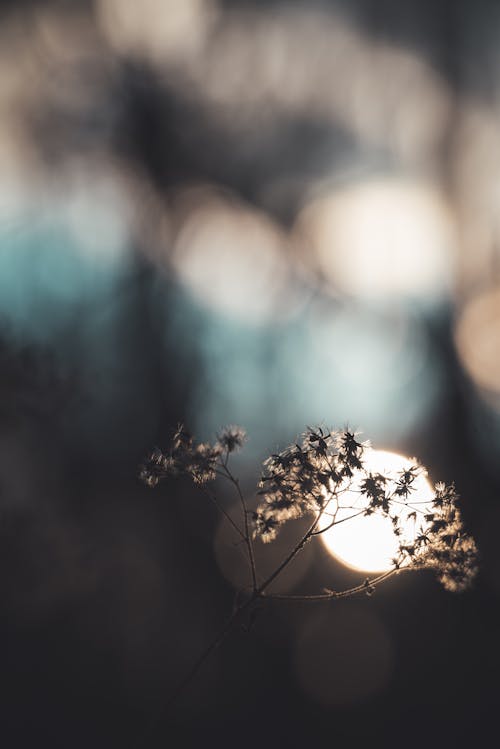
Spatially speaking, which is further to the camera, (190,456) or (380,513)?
(190,456)

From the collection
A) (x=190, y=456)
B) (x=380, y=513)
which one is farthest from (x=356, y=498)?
(x=190, y=456)

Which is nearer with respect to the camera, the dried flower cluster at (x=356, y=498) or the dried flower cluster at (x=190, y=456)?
the dried flower cluster at (x=356, y=498)

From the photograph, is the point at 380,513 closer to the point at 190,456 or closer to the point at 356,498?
the point at 356,498

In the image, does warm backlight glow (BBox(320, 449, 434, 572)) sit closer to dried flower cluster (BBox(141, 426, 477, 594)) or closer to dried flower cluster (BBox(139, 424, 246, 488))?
dried flower cluster (BBox(141, 426, 477, 594))

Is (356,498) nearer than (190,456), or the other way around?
(356,498)

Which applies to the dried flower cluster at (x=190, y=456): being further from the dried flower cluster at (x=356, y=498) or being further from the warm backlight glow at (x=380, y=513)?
the warm backlight glow at (x=380, y=513)

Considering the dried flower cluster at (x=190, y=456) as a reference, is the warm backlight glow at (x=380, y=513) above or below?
above

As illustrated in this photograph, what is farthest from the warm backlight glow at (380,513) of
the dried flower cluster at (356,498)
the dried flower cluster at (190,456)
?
the dried flower cluster at (190,456)

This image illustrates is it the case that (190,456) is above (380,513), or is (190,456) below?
below

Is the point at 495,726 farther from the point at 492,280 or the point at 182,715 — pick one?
the point at 492,280

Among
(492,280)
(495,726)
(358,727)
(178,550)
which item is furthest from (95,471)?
(492,280)

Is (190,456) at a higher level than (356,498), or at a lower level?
lower

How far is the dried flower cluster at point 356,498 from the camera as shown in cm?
286

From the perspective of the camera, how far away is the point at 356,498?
2943 millimetres
